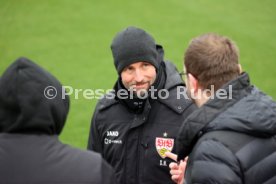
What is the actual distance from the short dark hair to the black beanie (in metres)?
0.95

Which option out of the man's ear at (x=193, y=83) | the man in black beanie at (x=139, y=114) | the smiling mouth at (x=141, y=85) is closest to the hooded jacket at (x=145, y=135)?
the man in black beanie at (x=139, y=114)

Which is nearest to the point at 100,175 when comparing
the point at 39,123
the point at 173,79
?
the point at 39,123

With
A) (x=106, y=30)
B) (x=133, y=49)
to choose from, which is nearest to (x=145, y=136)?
(x=133, y=49)

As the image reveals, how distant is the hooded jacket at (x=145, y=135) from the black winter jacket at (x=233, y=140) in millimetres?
842

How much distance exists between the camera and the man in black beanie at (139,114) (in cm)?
319

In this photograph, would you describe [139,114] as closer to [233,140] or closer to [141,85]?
[141,85]

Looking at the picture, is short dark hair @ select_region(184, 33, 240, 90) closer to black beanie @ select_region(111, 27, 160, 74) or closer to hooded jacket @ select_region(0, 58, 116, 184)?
hooded jacket @ select_region(0, 58, 116, 184)

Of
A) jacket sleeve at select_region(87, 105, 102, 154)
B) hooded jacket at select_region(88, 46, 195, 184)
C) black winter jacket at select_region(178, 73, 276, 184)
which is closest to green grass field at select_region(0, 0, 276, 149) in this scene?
jacket sleeve at select_region(87, 105, 102, 154)

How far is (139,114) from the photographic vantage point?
326 centimetres

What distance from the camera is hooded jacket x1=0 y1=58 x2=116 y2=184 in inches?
78.6

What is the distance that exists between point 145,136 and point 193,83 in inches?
36.0

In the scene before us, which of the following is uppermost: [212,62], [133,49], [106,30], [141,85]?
[106,30]

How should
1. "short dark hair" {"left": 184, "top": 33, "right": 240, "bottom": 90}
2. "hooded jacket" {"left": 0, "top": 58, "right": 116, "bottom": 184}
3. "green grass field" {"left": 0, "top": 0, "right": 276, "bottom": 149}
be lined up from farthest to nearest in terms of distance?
"green grass field" {"left": 0, "top": 0, "right": 276, "bottom": 149}, "short dark hair" {"left": 184, "top": 33, "right": 240, "bottom": 90}, "hooded jacket" {"left": 0, "top": 58, "right": 116, "bottom": 184}

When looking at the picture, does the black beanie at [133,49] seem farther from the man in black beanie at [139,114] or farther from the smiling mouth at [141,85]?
the smiling mouth at [141,85]
